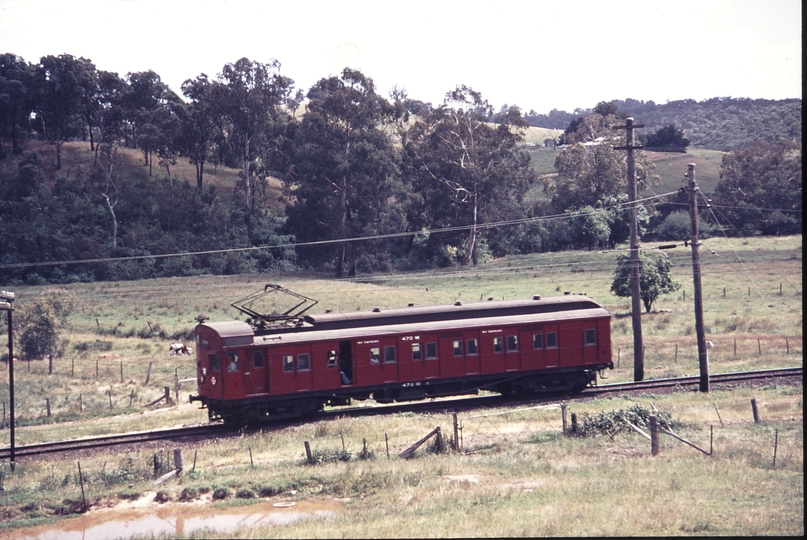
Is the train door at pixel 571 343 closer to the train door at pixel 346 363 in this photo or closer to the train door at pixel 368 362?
the train door at pixel 368 362

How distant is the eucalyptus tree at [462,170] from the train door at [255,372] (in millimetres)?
48980

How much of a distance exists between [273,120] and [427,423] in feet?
211

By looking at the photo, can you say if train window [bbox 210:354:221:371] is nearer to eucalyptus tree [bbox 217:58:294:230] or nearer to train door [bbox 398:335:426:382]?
train door [bbox 398:335:426:382]

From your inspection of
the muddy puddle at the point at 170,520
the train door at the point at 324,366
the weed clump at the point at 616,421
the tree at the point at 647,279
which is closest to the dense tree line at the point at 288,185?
the tree at the point at 647,279

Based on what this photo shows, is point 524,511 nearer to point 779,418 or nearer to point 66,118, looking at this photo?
point 779,418

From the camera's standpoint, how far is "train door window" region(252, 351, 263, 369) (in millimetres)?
25469

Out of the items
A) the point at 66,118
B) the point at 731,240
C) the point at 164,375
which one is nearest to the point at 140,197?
the point at 66,118

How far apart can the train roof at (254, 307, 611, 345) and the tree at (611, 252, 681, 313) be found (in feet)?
61.4

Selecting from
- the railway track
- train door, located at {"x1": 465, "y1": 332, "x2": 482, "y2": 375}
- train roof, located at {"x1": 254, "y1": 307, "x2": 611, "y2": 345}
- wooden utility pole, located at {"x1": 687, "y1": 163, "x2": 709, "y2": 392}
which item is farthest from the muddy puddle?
wooden utility pole, located at {"x1": 687, "y1": 163, "x2": 709, "y2": 392}

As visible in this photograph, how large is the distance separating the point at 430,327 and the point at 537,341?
436 cm

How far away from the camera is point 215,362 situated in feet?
84.4

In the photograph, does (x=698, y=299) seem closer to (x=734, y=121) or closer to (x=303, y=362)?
(x=303, y=362)

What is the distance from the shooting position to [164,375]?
37.8 meters

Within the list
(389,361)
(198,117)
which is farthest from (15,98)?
(389,361)
